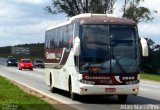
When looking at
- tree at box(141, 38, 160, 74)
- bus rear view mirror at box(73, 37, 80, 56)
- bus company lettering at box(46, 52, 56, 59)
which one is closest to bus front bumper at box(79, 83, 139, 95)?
bus rear view mirror at box(73, 37, 80, 56)

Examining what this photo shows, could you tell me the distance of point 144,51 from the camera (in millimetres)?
22359

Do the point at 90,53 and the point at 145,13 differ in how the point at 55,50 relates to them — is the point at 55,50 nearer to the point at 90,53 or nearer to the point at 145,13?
the point at 90,53

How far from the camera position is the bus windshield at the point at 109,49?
22500 millimetres

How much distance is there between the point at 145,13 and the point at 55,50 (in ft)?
224

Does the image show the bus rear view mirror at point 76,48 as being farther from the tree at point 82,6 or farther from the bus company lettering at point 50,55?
the tree at point 82,6

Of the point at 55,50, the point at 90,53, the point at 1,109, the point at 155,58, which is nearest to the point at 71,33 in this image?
the point at 90,53

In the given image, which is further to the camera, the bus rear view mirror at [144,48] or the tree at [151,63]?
the tree at [151,63]

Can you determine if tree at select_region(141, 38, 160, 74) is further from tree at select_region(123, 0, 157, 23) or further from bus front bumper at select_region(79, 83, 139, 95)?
bus front bumper at select_region(79, 83, 139, 95)

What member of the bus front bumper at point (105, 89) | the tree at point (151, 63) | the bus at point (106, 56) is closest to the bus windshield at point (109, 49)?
the bus at point (106, 56)

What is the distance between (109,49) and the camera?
22.7m

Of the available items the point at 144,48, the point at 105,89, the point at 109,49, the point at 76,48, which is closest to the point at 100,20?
the point at 109,49

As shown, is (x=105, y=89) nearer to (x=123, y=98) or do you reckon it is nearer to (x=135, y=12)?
(x=123, y=98)

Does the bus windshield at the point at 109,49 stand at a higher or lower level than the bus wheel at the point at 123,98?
higher

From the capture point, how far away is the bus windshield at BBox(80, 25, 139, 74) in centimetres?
2250
